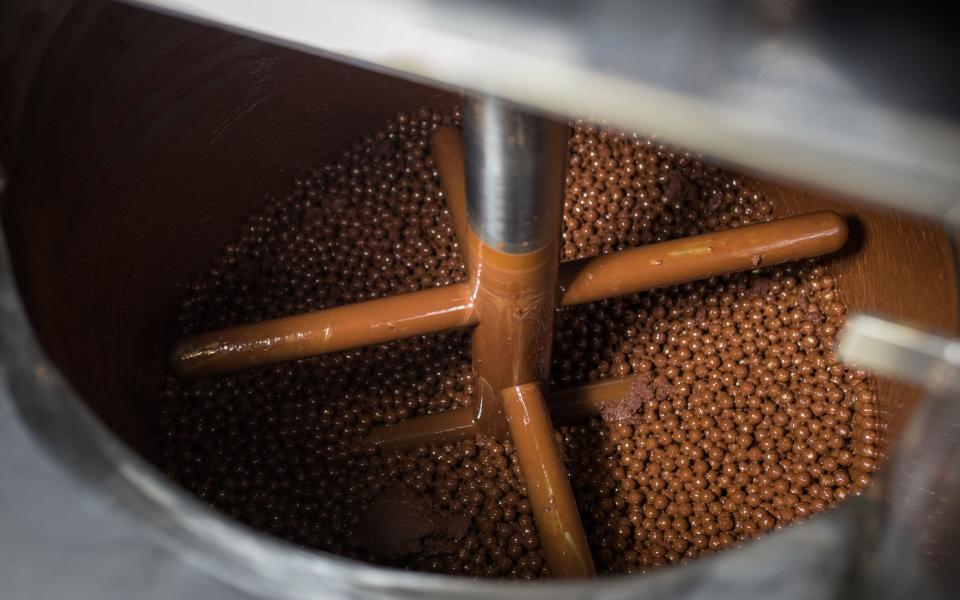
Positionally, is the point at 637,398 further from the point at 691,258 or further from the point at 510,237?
the point at 510,237

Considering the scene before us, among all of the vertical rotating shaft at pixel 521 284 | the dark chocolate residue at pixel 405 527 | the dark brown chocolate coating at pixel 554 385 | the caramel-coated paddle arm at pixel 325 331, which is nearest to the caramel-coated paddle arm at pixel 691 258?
the vertical rotating shaft at pixel 521 284

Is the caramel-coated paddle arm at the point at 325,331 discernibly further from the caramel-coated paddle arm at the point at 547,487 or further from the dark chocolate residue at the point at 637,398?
the dark chocolate residue at the point at 637,398

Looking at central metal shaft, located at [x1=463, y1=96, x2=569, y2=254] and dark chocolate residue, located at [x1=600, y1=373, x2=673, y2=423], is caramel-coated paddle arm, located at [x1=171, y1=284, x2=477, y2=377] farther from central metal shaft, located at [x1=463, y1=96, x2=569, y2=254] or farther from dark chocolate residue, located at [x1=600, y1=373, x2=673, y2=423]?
dark chocolate residue, located at [x1=600, y1=373, x2=673, y2=423]

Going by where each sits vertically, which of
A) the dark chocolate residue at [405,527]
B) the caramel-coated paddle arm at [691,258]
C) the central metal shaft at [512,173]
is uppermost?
the central metal shaft at [512,173]

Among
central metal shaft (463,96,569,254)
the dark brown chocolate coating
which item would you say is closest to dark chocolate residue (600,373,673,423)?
the dark brown chocolate coating

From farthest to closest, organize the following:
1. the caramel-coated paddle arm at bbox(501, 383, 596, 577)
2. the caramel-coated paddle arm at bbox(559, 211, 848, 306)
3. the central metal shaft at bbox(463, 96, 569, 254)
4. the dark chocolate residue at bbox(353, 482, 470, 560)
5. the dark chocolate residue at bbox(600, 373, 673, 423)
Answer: the dark chocolate residue at bbox(600, 373, 673, 423), the dark chocolate residue at bbox(353, 482, 470, 560), the caramel-coated paddle arm at bbox(559, 211, 848, 306), the caramel-coated paddle arm at bbox(501, 383, 596, 577), the central metal shaft at bbox(463, 96, 569, 254)

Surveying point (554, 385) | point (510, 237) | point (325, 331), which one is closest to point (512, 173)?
point (510, 237)

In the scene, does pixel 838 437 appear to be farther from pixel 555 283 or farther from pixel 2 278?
pixel 2 278

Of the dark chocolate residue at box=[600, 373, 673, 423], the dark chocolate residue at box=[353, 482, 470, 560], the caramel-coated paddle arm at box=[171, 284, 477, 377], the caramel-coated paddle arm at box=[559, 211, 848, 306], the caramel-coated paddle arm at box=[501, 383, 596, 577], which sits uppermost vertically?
the caramel-coated paddle arm at box=[559, 211, 848, 306]
